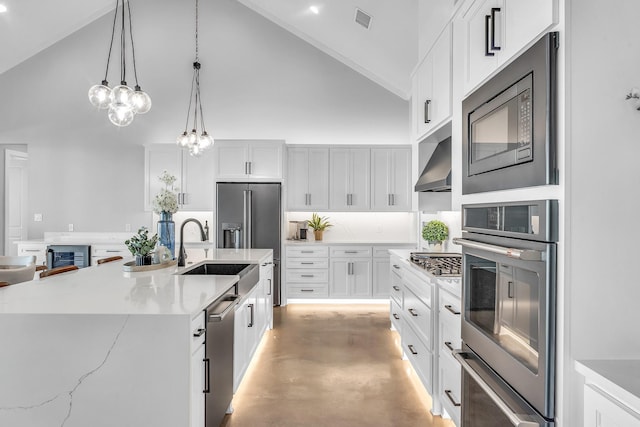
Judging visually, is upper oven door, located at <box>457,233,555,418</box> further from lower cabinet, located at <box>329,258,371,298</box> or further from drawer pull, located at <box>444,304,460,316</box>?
lower cabinet, located at <box>329,258,371,298</box>

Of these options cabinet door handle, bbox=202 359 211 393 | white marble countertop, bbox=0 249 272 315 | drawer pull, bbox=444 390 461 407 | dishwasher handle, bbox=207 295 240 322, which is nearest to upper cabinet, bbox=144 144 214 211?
white marble countertop, bbox=0 249 272 315

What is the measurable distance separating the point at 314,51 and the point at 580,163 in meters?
5.58

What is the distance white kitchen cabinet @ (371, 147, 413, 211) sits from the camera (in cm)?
564

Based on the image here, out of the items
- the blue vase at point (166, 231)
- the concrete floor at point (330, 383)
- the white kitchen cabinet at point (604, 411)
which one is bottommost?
the concrete floor at point (330, 383)

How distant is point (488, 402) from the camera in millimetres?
1493

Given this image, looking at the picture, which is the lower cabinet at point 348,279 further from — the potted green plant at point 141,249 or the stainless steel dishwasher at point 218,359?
the stainless steel dishwasher at point 218,359

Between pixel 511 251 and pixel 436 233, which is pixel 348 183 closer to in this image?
pixel 436 233

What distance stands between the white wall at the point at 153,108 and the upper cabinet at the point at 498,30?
4.27 m

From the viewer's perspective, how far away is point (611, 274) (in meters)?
1.05

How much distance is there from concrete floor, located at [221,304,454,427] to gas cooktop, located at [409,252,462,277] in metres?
0.97

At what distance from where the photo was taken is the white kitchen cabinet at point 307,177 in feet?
18.5

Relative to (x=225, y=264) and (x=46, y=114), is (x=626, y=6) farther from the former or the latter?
(x=46, y=114)

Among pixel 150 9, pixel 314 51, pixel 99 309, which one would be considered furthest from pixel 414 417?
pixel 150 9

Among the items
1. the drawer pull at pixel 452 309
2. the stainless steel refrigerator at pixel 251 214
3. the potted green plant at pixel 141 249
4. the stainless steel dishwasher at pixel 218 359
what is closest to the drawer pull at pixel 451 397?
the drawer pull at pixel 452 309
